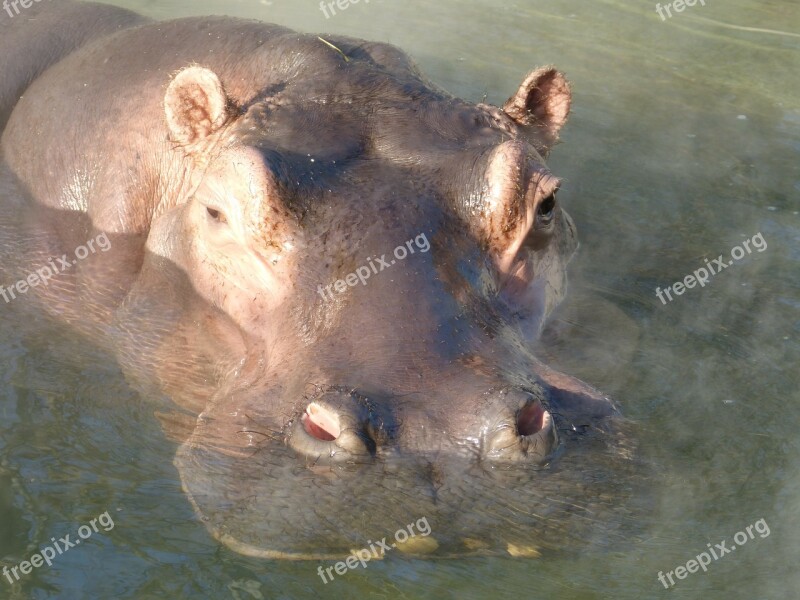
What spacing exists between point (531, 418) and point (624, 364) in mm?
1867

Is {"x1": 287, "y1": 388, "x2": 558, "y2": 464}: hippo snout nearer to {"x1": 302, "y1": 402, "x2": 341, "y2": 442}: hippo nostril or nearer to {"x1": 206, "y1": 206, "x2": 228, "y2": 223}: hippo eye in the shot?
{"x1": 302, "y1": 402, "x2": 341, "y2": 442}: hippo nostril

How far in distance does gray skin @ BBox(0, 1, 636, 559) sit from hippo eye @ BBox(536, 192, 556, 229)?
15 mm

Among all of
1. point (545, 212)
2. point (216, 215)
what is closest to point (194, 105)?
point (216, 215)

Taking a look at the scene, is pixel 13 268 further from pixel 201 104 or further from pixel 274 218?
pixel 274 218

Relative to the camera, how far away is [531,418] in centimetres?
379

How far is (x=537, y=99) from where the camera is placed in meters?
5.97

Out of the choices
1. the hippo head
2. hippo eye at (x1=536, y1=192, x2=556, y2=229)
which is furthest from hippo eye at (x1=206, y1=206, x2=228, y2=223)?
hippo eye at (x1=536, y1=192, x2=556, y2=229)

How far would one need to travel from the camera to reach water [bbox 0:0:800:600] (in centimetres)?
386

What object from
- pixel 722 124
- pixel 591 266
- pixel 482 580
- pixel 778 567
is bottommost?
pixel 722 124

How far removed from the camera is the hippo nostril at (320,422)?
3.65m

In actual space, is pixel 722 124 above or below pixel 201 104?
below

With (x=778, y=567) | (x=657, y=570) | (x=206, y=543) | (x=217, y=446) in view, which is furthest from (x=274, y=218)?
(x=778, y=567)

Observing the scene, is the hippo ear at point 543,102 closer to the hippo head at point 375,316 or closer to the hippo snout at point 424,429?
the hippo head at point 375,316

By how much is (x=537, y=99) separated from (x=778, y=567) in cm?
278
